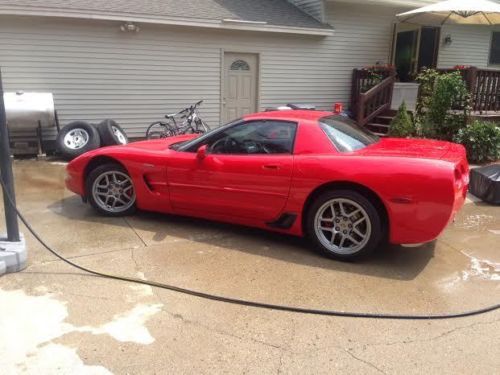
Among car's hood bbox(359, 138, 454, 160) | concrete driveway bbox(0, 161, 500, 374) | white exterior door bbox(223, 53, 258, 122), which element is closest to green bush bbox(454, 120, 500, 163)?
concrete driveway bbox(0, 161, 500, 374)

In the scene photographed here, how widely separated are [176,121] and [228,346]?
8.49 meters

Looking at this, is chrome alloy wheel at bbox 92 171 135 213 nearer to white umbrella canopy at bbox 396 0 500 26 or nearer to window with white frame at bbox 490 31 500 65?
white umbrella canopy at bbox 396 0 500 26

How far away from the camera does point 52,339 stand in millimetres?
2898

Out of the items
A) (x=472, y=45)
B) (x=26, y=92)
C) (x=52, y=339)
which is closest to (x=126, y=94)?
(x=26, y=92)

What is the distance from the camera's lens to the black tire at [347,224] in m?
4.02

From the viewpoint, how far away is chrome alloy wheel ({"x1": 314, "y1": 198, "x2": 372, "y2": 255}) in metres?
4.10

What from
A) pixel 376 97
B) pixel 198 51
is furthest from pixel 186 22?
pixel 376 97

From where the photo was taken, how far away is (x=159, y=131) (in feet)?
34.8

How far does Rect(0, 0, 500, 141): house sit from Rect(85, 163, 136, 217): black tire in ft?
17.0

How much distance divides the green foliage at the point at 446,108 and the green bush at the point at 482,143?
2.17 ft

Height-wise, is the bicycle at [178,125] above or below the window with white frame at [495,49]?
below

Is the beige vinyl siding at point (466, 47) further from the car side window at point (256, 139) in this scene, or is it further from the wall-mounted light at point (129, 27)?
the car side window at point (256, 139)

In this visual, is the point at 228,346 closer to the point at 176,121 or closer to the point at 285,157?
the point at 285,157

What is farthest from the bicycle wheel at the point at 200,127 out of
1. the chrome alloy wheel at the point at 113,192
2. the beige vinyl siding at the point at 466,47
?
the beige vinyl siding at the point at 466,47
